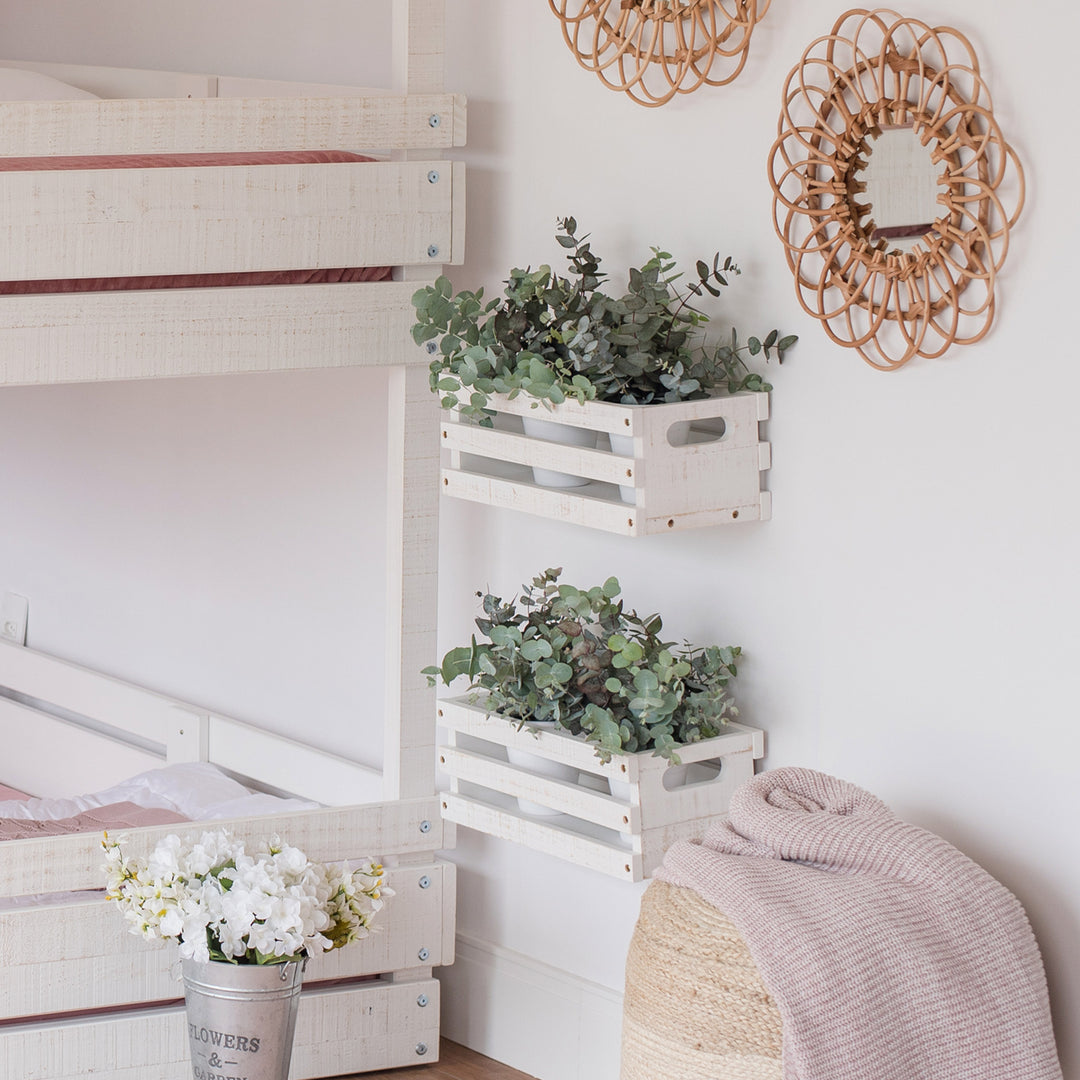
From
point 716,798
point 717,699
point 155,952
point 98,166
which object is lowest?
point 155,952

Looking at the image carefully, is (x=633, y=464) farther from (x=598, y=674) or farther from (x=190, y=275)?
(x=190, y=275)

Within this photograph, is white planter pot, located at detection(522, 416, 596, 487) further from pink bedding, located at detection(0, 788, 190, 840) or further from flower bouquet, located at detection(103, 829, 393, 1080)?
pink bedding, located at detection(0, 788, 190, 840)

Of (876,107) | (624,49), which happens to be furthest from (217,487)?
(876,107)

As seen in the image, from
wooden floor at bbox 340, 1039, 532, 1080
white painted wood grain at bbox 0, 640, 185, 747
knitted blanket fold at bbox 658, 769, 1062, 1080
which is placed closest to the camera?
knitted blanket fold at bbox 658, 769, 1062, 1080

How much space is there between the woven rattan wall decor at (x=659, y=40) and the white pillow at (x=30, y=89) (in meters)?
0.89

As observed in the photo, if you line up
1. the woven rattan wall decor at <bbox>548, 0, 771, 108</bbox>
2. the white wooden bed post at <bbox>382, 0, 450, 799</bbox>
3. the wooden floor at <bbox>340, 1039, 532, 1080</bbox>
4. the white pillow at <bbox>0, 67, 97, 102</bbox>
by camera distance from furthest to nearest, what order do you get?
the white pillow at <bbox>0, 67, 97, 102</bbox>, the wooden floor at <bbox>340, 1039, 532, 1080</bbox>, the white wooden bed post at <bbox>382, 0, 450, 799</bbox>, the woven rattan wall decor at <bbox>548, 0, 771, 108</bbox>

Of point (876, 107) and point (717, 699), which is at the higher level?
point (876, 107)

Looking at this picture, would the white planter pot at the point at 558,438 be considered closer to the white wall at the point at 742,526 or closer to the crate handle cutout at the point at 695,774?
the white wall at the point at 742,526

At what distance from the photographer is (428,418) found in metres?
2.38

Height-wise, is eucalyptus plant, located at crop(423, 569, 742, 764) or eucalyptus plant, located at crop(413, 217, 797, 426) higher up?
eucalyptus plant, located at crop(413, 217, 797, 426)

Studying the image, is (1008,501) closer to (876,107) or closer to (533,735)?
(876,107)

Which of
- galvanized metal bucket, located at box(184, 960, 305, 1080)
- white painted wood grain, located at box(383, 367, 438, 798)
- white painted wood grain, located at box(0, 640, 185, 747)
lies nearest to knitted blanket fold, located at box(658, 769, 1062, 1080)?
galvanized metal bucket, located at box(184, 960, 305, 1080)

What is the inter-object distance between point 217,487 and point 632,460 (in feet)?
4.65

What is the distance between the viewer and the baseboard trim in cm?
239
